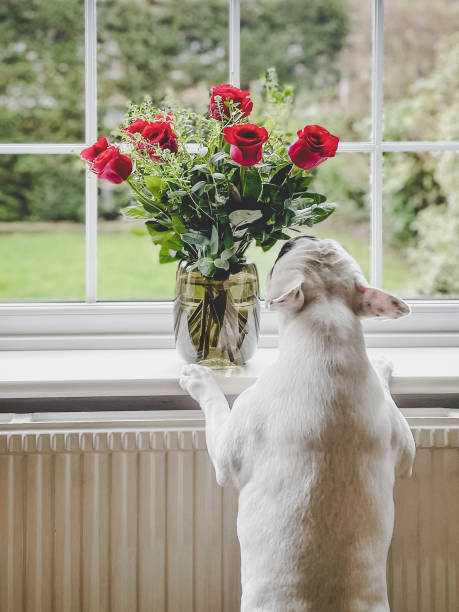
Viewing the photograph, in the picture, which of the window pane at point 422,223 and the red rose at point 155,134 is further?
the window pane at point 422,223

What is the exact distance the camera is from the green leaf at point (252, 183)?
1.10m

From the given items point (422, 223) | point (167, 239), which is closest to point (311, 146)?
point (167, 239)

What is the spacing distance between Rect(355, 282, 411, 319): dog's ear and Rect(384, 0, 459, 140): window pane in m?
2.56

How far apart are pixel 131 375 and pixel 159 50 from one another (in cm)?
440

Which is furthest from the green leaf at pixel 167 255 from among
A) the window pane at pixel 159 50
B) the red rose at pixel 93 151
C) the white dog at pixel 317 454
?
the window pane at pixel 159 50

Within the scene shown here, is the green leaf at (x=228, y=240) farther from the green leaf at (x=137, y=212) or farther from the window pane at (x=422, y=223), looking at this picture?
the window pane at (x=422, y=223)

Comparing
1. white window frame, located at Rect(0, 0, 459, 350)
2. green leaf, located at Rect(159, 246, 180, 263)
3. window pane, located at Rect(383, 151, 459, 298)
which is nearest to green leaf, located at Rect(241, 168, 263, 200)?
green leaf, located at Rect(159, 246, 180, 263)

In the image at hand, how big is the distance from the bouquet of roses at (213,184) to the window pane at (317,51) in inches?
144

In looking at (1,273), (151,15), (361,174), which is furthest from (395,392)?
(1,273)

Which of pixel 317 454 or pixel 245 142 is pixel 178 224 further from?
pixel 317 454

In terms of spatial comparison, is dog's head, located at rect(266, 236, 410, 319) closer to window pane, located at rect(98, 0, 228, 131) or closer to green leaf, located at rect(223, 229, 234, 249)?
green leaf, located at rect(223, 229, 234, 249)

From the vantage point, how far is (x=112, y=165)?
105 centimetres

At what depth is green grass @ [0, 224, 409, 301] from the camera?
220 inches

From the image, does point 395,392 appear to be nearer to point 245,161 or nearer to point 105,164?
point 245,161
